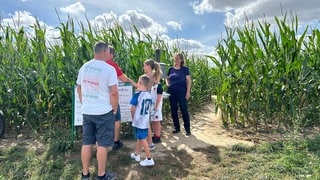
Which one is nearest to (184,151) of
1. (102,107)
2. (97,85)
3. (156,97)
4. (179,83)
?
(156,97)

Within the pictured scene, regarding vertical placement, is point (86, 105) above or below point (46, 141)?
above

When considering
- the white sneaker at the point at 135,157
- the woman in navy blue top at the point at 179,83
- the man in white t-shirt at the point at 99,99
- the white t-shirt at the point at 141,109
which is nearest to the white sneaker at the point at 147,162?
the white sneaker at the point at 135,157

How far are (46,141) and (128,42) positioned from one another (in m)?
2.67

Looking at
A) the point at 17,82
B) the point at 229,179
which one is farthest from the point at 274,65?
the point at 17,82

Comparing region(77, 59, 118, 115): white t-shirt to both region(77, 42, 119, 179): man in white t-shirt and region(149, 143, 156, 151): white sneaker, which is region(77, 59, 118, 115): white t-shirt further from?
region(149, 143, 156, 151): white sneaker

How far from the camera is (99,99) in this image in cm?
397

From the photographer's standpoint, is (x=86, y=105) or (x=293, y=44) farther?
(x=293, y=44)

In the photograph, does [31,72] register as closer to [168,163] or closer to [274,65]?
[168,163]

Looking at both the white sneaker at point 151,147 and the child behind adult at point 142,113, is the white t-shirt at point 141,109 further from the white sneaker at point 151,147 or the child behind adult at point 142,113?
the white sneaker at point 151,147

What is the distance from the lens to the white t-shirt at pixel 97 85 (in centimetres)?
391

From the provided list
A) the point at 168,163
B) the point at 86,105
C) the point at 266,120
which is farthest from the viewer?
the point at 266,120

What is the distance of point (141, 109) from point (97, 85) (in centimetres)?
106

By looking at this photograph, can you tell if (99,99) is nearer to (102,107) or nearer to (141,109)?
(102,107)

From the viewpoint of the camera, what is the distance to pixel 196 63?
11.3 meters
